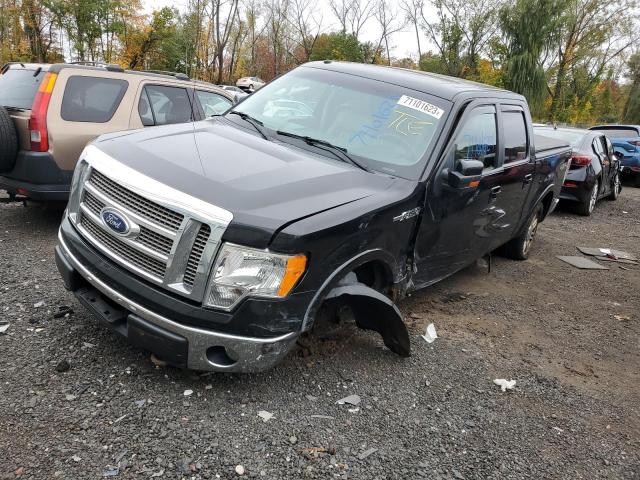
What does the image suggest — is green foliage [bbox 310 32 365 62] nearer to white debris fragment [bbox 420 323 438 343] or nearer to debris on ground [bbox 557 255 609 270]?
debris on ground [bbox 557 255 609 270]

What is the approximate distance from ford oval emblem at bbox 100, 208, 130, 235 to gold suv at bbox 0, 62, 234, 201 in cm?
247

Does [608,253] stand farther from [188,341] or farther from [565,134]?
[188,341]

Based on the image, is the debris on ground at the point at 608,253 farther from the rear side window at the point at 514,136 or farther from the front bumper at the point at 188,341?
the front bumper at the point at 188,341

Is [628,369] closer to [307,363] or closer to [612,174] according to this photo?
[307,363]

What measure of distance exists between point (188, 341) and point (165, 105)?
4.23 metres

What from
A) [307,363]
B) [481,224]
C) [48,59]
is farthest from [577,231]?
[48,59]

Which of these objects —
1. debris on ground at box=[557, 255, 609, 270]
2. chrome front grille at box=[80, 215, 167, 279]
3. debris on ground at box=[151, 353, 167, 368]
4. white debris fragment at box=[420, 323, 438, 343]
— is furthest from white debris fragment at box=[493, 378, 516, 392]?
debris on ground at box=[557, 255, 609, 270]

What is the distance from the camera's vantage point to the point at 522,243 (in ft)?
20.4

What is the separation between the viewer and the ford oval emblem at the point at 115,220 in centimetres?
266

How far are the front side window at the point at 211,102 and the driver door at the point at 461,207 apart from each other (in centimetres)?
349

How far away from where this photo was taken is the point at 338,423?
2.74m

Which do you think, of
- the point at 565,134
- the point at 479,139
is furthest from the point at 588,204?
the point at 479,139

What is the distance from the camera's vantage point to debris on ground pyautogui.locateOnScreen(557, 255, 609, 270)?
6461 mm

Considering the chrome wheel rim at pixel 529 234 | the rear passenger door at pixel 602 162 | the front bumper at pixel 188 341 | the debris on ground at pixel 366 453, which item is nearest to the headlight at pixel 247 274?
the front bumper at pixel 188 341
